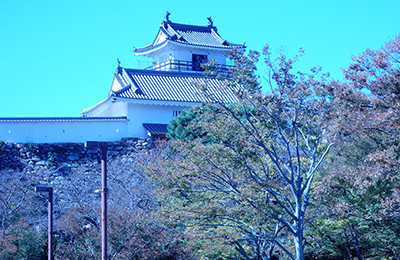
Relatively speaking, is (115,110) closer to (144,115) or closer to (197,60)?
(144,115)

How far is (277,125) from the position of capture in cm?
1162

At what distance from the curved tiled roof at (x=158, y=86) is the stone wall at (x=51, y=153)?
8.99 ft

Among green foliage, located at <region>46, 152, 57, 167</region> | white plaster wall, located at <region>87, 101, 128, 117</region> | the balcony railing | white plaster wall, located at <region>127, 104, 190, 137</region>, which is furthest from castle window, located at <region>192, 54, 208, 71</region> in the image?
green foliage, located at <region>46, 152, 57, 167</region>

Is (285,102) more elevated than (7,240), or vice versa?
(285,102)

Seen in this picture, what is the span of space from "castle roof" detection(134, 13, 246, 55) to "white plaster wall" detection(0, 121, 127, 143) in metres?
12.2

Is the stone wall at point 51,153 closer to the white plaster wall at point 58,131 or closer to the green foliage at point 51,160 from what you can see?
the green foliage at point 51,160

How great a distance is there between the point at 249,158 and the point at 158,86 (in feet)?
49.3

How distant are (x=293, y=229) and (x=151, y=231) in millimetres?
5800

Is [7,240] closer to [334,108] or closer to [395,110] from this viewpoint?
[334,108]

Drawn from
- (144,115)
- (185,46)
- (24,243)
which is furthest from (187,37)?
(24,243)

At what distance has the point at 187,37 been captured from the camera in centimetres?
3684

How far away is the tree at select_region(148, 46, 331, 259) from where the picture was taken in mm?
11539

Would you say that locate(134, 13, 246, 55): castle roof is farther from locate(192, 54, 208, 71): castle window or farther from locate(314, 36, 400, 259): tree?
locate(314, 36, 400, 259): tree

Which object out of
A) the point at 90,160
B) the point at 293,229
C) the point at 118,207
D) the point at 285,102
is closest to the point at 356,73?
A: the point at 285,102
